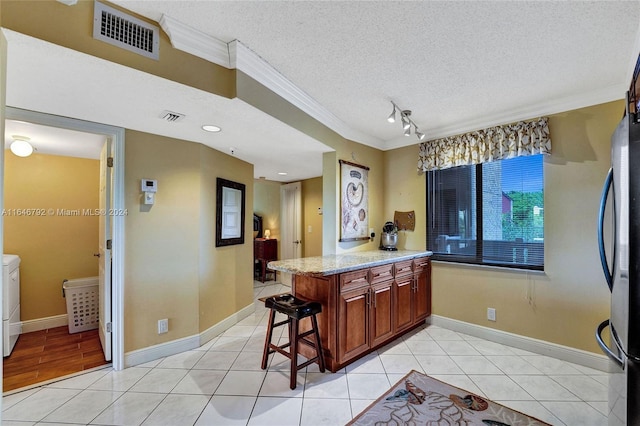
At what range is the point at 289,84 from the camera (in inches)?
89.0

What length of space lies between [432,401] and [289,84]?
104 inches

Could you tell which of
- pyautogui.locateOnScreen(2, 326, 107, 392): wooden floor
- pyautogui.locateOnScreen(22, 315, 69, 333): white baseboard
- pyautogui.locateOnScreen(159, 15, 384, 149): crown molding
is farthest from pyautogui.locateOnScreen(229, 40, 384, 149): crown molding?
pyautogui.locateOnScreen(22, 315, 69, 333): white baseboard

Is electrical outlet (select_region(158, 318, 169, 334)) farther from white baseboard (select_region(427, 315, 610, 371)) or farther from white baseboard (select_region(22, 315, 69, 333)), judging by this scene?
white baseboard (select_region(427, 315, 610, 371))

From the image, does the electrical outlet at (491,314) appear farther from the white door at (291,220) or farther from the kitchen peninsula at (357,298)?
the white door at (291,220)

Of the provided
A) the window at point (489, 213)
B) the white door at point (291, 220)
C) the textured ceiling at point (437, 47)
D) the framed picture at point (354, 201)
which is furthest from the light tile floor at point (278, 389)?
the white door at point (291, 220)

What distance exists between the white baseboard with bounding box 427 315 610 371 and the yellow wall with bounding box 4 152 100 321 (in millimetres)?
4530

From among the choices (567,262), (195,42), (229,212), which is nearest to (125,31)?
(195,42)

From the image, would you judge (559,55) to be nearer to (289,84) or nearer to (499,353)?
(289,84)

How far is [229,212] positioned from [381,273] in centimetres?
191

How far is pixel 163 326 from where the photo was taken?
264 centimetres

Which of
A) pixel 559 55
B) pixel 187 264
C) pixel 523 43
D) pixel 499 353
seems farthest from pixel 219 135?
pixel 499 353

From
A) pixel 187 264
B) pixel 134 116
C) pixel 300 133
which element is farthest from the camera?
pixel 187 264

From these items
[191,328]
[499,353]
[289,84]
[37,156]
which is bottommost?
[499,353]

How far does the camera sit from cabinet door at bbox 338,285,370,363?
238 centimetres
